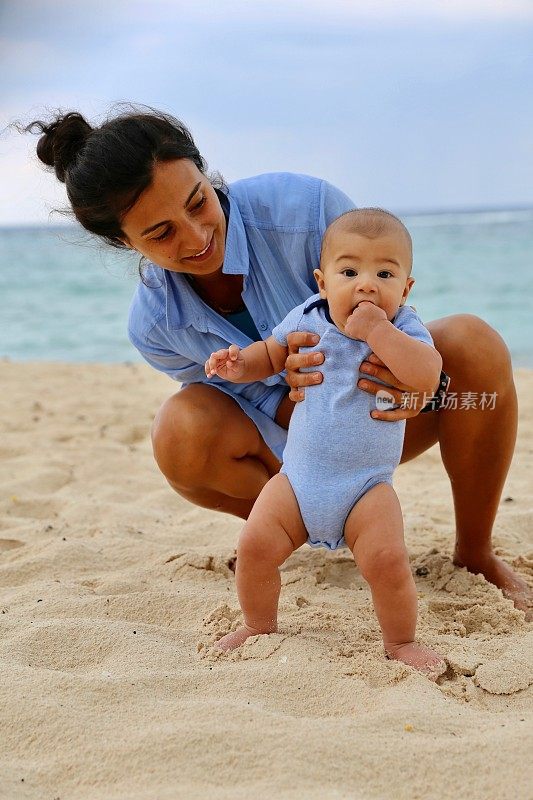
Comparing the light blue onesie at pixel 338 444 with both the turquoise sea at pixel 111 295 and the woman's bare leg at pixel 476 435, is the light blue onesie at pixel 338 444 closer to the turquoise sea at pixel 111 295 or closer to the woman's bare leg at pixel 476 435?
the woman's bare leg at pixel 476 435

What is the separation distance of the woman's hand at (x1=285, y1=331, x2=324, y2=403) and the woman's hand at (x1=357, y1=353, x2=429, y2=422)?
0.12 meters

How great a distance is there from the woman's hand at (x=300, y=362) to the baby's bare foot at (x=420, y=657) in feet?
2.13

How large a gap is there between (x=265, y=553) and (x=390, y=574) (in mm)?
299

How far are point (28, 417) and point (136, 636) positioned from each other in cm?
312

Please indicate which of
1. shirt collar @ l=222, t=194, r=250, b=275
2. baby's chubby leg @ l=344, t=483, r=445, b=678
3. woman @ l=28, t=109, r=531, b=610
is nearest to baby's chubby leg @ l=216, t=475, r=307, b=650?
baby's chubby leg @ l=344, t=483, r=445, b=678

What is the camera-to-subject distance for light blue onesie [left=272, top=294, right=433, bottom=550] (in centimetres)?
200

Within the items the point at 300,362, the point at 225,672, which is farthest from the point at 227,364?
the point at 225,672

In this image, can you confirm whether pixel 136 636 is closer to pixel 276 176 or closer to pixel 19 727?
pixel 19 727

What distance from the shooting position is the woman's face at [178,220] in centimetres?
228

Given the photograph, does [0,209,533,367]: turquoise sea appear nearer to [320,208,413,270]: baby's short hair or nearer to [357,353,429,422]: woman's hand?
[320,208,413,270]: baby's short hair

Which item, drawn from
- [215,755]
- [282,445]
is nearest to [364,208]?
[282,445]

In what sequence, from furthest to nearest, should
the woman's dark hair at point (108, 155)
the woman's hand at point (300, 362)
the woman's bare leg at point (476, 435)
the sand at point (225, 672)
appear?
1. the woman's bare leg at point (476, 435)
2. the woman's dark hair at point (108, 155)
3. the woman's hand at point (300, 362)
4. the sand at point (225, 672)

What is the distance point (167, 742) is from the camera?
1.57 m

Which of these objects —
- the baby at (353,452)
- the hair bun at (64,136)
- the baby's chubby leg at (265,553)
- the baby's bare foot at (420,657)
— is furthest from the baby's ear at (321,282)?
the baby's bare foot at (420,657)
